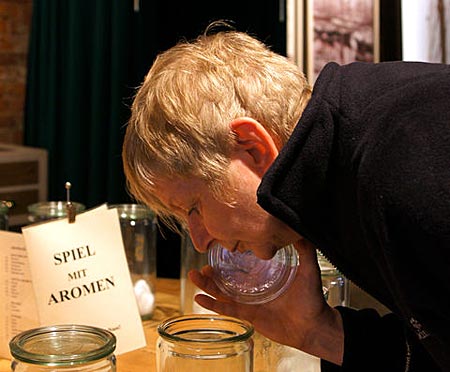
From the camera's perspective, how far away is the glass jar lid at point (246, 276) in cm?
158

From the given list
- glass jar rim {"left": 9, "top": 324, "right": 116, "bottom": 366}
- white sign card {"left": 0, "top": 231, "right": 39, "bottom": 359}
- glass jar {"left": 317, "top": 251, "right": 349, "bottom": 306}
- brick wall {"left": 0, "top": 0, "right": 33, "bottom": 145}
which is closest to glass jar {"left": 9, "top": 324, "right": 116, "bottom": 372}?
glass jar rim {"left": 9, "top": 324, "right": 116, "bottom": 366}

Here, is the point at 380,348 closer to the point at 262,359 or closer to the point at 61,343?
the point at 262,359

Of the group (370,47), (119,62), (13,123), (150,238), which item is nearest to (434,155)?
(150,238)

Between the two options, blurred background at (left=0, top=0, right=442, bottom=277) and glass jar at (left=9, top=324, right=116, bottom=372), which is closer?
glass jar at (left=9, top=324, right=116, bottom=372)

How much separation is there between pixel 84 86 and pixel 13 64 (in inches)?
31.3

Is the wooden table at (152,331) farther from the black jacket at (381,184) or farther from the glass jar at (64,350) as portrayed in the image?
the black jacket at (381,184)

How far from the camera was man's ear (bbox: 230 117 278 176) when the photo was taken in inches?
48.4

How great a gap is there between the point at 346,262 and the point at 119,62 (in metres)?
2.06

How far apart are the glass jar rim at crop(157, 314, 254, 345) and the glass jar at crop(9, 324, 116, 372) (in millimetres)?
81

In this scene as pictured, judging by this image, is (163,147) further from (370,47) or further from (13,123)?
(13,123)

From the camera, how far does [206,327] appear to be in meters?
1.40

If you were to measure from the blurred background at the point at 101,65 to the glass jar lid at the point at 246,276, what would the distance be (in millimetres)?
1362

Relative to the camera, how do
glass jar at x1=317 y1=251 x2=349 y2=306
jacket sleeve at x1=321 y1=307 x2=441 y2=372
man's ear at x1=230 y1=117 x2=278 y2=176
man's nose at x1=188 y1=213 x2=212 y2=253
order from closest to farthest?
man's ear at x1=230 y1=117 x2=278 y2=176 < man's nose at x1=188 y1=213 x2=212 y2=253 < jacket sleeve at x1=321 y1=307 x2=441 y2=372 < glass jar at x1=317 y1=251 x2=349 y2=306

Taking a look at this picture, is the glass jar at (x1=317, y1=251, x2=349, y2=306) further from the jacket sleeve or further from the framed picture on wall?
the framed picture on wall
